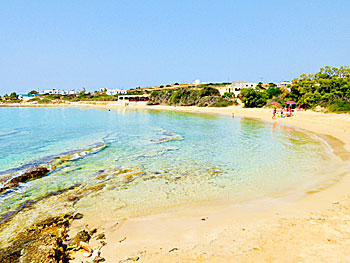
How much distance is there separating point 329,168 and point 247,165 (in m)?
3.25

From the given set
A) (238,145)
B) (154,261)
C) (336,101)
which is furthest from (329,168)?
(336,101)

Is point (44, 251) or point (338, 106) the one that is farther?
point (338, 106)

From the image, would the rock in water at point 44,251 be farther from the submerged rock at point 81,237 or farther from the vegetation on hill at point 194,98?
the vegetation on hill at point 194,98

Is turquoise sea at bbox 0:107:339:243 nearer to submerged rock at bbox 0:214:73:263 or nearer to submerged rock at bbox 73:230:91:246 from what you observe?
submerged rock at bbox 0:214:73:263

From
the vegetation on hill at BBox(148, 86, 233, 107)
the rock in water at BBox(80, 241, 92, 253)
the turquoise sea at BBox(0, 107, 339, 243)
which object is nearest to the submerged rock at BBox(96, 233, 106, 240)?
the rock in water at BBox(80, 241, 92, 253)

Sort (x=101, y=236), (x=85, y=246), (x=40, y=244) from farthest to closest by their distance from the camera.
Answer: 1. (x=101, y=236)
2. (x=40, y=244)
3. (x=85, y=246)

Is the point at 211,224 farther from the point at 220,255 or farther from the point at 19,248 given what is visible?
the point at 19,248

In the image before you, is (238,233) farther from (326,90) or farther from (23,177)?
(326,90)

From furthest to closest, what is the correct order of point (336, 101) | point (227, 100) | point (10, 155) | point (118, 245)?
point (227, 100), point (336, 101), point (10, 155), point (118, 245)

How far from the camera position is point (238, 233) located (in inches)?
176

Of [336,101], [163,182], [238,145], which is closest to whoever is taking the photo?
[163,182]

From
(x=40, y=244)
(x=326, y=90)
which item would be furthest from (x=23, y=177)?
(x=326, y=90)

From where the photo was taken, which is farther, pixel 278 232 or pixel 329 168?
pixel 329 168

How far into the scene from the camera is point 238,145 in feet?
48.5
